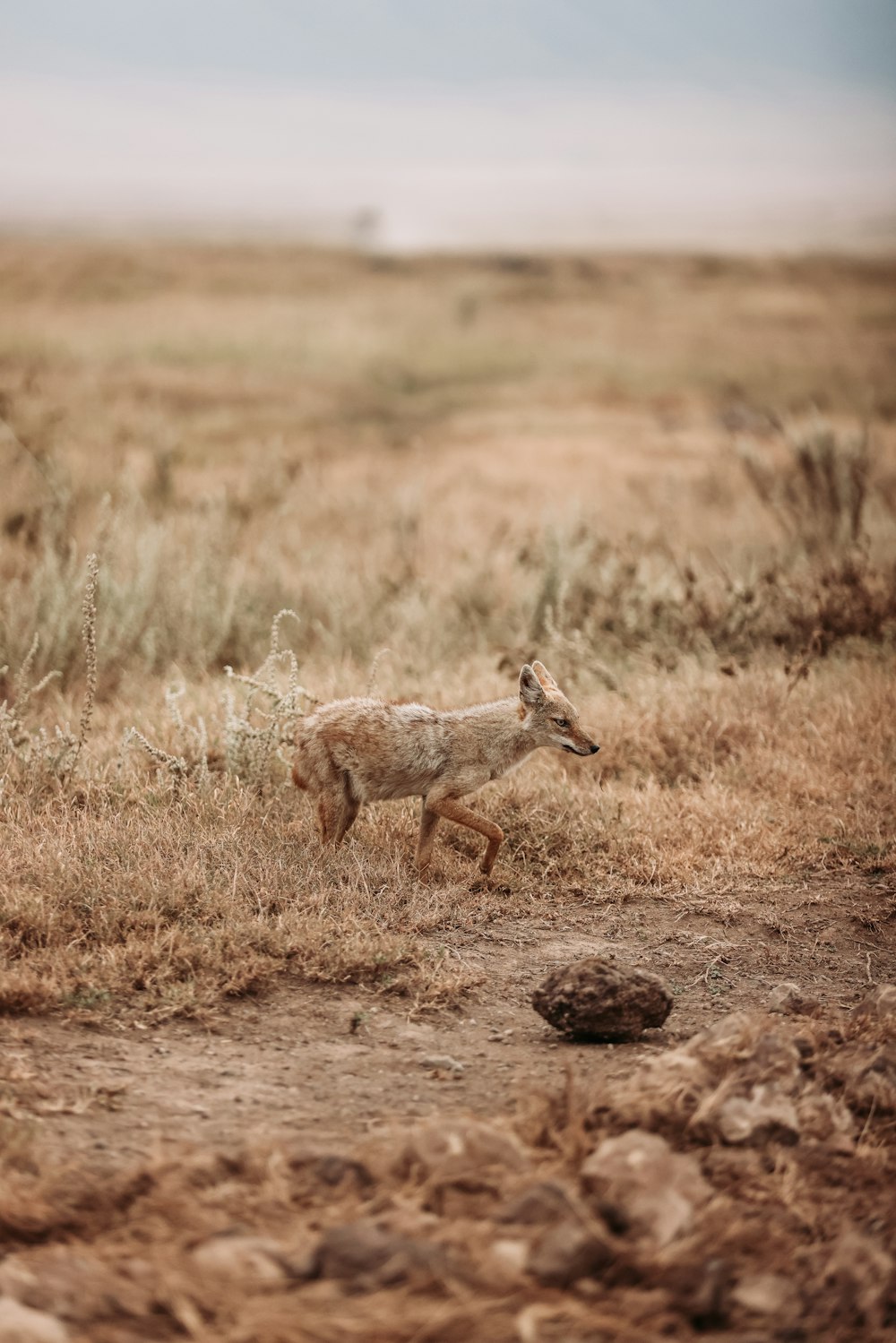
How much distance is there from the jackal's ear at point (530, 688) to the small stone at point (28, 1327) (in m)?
3.76

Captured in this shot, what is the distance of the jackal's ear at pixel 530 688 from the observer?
620 centimetres

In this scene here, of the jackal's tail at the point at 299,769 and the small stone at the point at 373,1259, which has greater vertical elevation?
the jackal's tail at the point at 299,769

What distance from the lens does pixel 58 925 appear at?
17.1 ft

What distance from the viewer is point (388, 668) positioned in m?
9.38

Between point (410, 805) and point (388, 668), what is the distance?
250 cm

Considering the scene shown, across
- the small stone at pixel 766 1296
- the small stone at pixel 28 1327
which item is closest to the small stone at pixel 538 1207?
the small stone at pixel 766 1296

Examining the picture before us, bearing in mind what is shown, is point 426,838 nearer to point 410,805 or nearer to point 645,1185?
point 410,805

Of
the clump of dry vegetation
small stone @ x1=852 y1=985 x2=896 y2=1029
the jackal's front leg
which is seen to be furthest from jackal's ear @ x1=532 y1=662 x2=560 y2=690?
the clump of dry vegetation

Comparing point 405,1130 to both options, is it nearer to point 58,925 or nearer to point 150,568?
point 58,925

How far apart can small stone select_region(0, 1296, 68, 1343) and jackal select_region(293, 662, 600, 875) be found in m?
3.34

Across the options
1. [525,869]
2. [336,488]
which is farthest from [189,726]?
[336,488]

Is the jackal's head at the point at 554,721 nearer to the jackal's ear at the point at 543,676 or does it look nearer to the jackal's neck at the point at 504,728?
the jackal's neck at the point at 504,728

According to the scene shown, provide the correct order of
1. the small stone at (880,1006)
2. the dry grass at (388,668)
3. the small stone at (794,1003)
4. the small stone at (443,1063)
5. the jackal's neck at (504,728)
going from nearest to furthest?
the small stone at (443,1063) < the small stone at (880,1006) < the small stone at (794,1003) < the dry grass at (388,668) < the jackal's neck at (504,728)

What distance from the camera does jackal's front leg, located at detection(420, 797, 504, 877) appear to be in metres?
6.04
